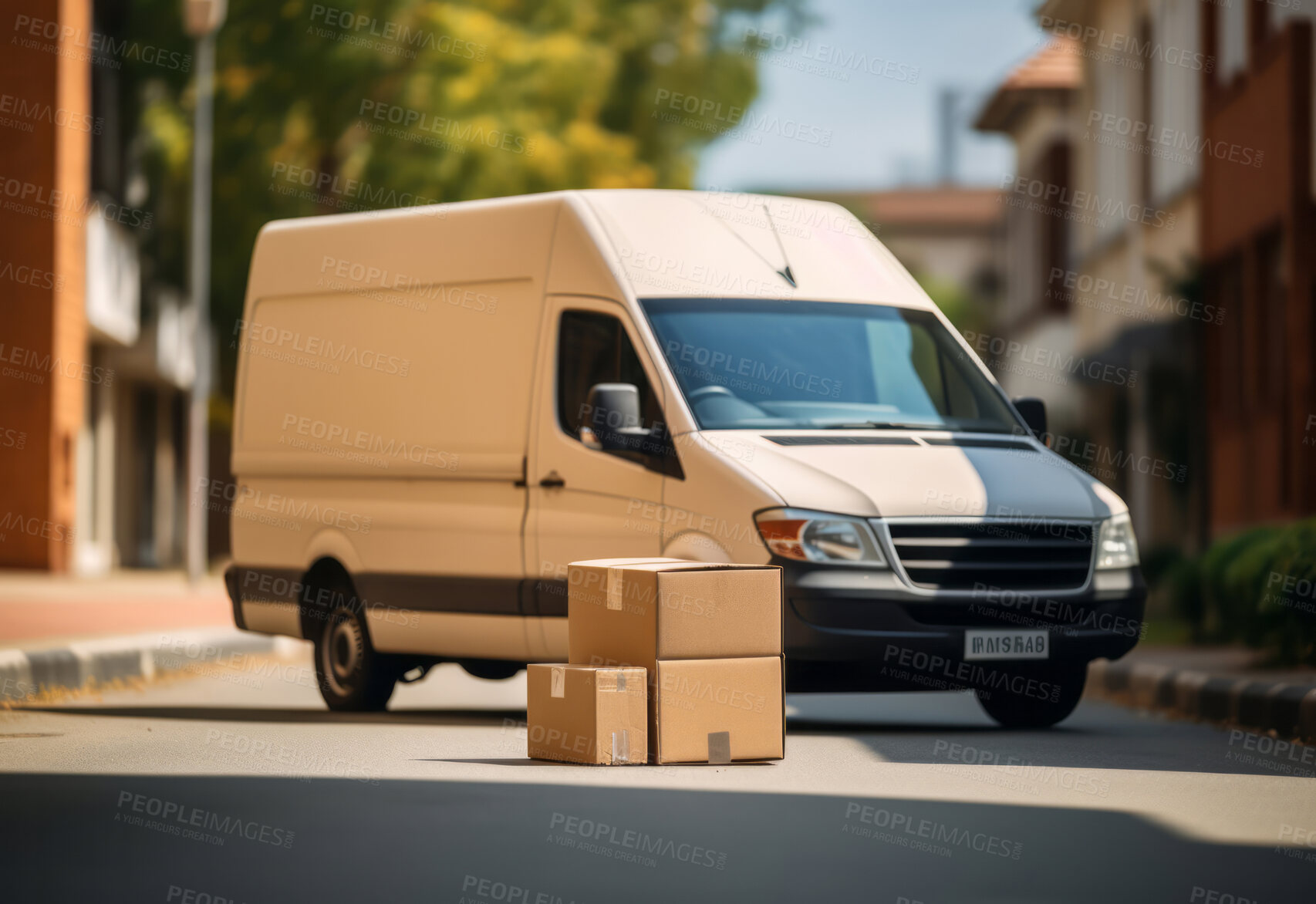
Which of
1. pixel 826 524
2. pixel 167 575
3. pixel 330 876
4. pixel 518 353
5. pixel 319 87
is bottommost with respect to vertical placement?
pixel 167 575

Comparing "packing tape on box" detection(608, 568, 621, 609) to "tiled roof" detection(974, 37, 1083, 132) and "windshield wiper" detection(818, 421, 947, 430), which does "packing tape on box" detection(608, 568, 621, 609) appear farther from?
"tiled roof" detection(974, 37, 1083, 132)

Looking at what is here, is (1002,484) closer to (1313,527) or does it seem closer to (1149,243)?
(1313,527)

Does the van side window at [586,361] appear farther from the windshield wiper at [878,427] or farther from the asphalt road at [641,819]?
the asphalt road at [641,819]

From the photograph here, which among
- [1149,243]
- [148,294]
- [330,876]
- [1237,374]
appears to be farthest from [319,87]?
[330,876]

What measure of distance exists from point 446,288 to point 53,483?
17.7 meters

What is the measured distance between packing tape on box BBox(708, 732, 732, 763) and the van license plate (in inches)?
60.4

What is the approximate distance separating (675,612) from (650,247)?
297 cm

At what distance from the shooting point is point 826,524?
407 inches

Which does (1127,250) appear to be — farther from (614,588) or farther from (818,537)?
(614,588)

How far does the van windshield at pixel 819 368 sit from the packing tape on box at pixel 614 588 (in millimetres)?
1559

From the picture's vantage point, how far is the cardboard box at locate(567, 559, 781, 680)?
9.33 metres

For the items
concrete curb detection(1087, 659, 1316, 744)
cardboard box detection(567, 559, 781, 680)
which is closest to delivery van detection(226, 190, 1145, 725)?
cardboard box detection(567, 559, 781, 680)

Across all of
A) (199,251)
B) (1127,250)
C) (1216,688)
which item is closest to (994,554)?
(1216,688)

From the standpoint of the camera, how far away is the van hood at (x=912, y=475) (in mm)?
10352
